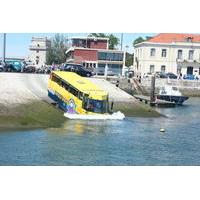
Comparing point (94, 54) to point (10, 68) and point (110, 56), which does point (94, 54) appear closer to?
point (110, 56)

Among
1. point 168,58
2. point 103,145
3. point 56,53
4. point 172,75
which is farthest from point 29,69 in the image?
point 172,75

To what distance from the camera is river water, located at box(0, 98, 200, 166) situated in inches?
290

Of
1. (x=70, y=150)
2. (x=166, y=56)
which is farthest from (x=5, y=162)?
(x=166, y=56)

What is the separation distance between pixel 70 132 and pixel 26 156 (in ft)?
6.64

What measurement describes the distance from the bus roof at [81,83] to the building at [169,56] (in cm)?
720

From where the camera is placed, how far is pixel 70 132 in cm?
931

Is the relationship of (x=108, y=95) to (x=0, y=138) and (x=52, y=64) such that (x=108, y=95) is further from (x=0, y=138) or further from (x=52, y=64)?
(x=0, y=138)

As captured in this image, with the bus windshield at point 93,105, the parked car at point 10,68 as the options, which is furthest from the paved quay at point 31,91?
the bus windshield at point 93,105

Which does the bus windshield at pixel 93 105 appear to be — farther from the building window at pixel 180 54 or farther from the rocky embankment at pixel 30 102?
the building window at pixel 180 54

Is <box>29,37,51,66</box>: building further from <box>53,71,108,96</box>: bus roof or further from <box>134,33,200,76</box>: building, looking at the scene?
<box>134,33,200,76</box>: building

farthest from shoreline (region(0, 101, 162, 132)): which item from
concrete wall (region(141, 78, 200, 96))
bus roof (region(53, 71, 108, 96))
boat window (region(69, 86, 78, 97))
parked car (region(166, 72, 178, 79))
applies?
parked car (region(166, 72, 178, 79))

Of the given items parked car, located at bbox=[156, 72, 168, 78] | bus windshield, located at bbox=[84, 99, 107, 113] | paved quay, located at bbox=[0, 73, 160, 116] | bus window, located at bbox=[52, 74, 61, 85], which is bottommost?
parked car, located at bbox=[156, 72, 168, 78]

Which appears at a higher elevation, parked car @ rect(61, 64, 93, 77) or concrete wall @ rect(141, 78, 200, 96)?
parked car @ rect(61, 64, 93, 77)

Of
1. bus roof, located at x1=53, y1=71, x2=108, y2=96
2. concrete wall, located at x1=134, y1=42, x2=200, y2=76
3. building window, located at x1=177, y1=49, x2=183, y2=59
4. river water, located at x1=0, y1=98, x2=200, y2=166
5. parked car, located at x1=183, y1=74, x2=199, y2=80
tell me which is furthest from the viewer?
parked car, located at x1=183, y1=74, x2=199, y2=80
